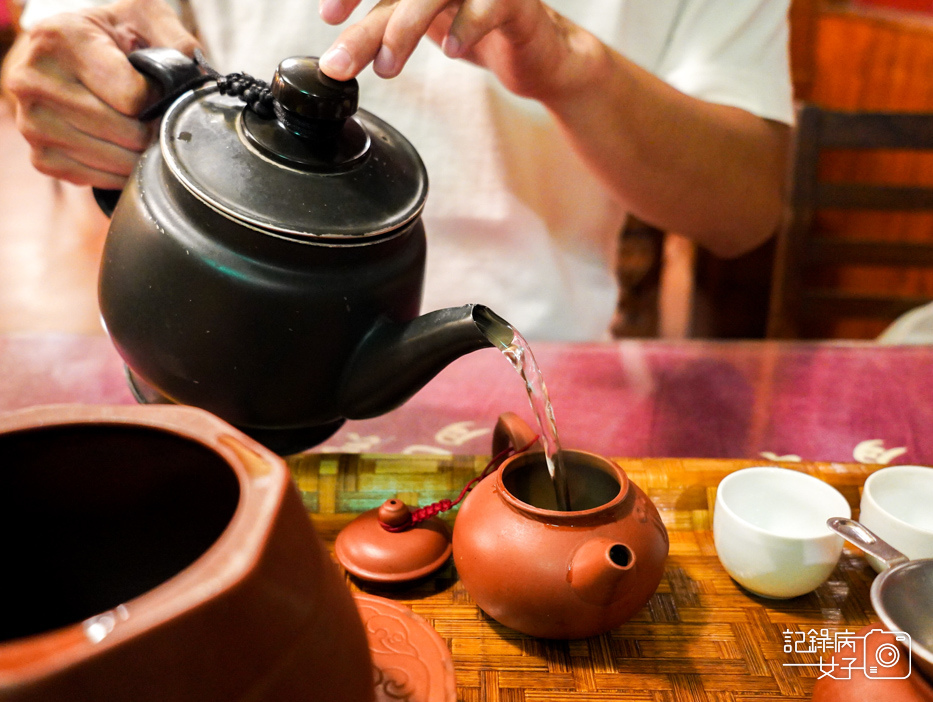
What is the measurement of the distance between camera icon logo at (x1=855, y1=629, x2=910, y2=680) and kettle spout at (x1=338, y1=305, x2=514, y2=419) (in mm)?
332

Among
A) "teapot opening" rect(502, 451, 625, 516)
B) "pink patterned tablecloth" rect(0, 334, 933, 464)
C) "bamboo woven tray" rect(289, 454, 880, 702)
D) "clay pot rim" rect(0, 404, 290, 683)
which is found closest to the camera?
"clay pot rim" rect(0, 404, 290, 683)

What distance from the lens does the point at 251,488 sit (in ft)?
1.03

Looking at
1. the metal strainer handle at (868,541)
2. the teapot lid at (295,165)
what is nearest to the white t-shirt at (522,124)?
the teapot lid at (295,165)

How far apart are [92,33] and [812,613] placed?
0.92m

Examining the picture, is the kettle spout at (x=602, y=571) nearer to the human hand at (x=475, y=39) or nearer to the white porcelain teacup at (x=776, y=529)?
the white porcelain teacup at (x=776, y=529)

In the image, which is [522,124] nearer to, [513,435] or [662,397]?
[662,397]

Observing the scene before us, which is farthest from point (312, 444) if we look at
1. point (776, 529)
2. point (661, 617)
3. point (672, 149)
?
point (672, 149)

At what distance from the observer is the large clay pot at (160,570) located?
0.25m

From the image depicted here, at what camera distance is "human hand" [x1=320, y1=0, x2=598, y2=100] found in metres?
0.68

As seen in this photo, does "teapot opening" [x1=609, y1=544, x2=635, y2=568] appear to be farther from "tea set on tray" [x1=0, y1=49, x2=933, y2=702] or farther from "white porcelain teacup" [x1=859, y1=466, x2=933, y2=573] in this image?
"white porcelain teacup" [x1=859, y1=466, x2=933, y2=573]

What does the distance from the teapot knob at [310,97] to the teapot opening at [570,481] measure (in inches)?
13.3

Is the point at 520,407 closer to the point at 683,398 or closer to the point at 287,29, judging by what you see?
the point at 683,398

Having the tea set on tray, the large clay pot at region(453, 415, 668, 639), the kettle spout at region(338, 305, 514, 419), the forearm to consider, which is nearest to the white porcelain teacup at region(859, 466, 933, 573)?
the tea set on tray

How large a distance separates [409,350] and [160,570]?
0.91ft
